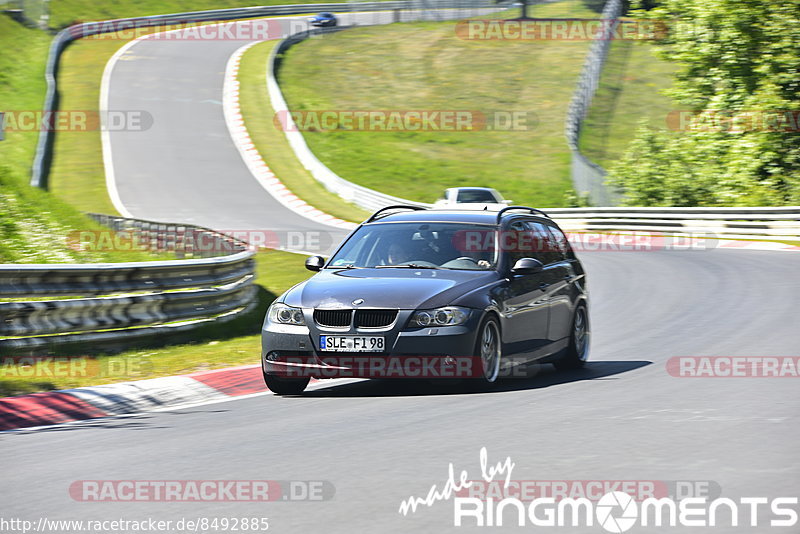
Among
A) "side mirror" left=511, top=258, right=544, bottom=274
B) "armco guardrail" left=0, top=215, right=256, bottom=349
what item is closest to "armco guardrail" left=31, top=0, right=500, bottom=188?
"armco guardrail" left=0, top=215, right=256, bottom=349

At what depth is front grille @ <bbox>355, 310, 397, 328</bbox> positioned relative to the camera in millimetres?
9414

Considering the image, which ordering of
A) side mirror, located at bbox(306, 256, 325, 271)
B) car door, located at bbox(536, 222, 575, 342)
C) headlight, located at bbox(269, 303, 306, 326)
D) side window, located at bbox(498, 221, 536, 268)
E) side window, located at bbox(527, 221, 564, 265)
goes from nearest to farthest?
1. headlight, located at bbox(269, 303, 306, 326)
2. side window, located at bbox(498, 221, 536, 268)
3. side mirror, located at bbox(306, 256, 325, 271)
4. car door, located at bbox(536, 222, 575, 342)
5. side window, located at bbox(527, 221, 564, 265)

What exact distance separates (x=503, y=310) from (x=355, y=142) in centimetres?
4219

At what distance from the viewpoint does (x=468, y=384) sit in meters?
9.72

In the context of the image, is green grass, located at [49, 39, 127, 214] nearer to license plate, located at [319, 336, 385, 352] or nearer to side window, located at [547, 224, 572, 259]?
side window, located at [547, 224, 572, 259]

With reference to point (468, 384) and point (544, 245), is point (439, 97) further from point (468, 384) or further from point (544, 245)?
point (468, 384)

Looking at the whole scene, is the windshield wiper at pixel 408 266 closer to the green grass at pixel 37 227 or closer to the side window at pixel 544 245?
the side window at pixel 544 245

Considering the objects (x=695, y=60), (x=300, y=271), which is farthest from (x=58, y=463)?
(x=695, y=60)

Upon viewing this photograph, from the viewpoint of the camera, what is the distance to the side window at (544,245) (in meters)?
11.3

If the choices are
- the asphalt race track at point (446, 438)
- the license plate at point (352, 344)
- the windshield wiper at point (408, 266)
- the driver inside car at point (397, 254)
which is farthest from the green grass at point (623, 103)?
the license plate at point (352, 344)

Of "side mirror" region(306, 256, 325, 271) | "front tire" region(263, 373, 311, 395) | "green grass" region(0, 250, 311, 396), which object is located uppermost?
"side mirror" region(306, 256, 325, 271)

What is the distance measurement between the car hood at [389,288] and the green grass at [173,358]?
2.10m

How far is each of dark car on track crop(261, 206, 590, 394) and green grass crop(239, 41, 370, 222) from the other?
84.5ft

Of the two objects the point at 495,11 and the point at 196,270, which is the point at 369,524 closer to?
the point at 196,270
